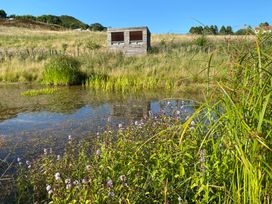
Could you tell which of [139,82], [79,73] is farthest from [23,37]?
[139,82]

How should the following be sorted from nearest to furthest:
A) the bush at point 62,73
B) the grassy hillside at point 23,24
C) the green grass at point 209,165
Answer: the green grass at point 209,165 < the bush at point 62,73 < the grassy hillside at point 23,24

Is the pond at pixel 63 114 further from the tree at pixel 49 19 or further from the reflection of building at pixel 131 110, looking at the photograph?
the tree at pixel 49 19

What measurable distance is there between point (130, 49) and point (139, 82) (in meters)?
10.5

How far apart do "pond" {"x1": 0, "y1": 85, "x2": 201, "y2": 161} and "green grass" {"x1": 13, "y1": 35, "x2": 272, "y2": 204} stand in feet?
2.95

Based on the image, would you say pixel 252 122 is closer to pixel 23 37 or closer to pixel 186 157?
pixel 186 157

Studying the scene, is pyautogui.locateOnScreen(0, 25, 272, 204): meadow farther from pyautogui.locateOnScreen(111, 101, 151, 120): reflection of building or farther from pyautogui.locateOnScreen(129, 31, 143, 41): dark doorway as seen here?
pyautogui.locateOnScreen(129, 31, 143, 41): dark doorway

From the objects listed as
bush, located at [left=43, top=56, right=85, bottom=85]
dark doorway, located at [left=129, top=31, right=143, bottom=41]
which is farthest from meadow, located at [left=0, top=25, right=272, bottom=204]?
dark doorway, located at [left=129, top=31, right=143, bottom=41]

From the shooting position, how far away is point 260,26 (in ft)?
8.45

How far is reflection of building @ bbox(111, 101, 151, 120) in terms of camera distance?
7.51m

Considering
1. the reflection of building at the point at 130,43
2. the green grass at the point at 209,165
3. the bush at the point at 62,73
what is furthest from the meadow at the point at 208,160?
the reflection of building at the point at 130,43

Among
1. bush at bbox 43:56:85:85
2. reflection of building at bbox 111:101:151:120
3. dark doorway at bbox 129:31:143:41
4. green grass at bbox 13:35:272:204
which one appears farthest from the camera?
dark doorway at bbox 129:31:143:41

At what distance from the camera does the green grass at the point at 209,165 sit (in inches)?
79.7

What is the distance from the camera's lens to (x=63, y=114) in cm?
784

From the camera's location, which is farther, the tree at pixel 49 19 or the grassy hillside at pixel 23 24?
the tree at pixel 49 19
